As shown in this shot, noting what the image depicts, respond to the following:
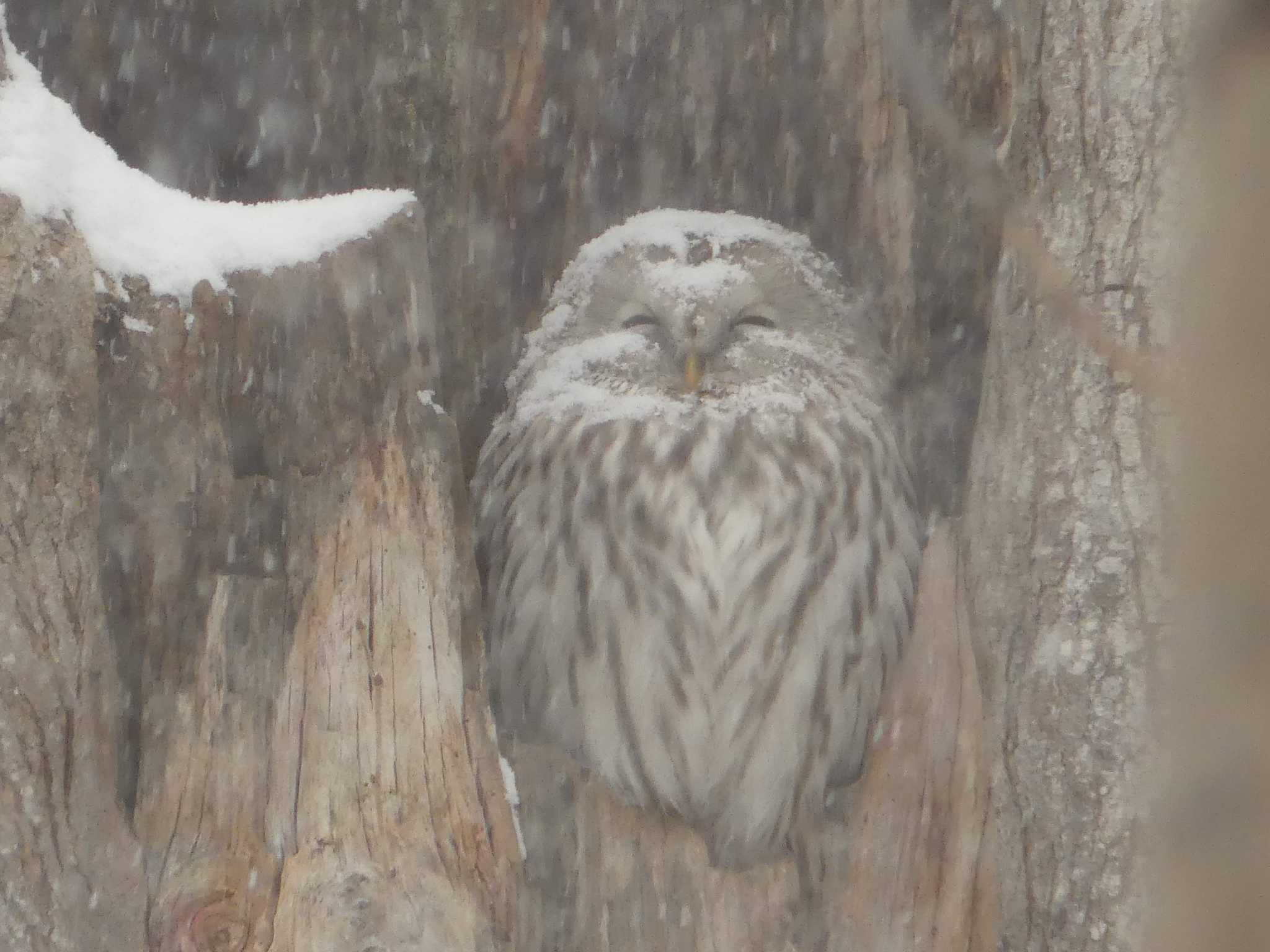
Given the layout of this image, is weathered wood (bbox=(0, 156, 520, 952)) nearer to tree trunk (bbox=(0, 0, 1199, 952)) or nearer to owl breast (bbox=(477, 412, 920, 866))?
tree trunk (bbox=(0, 0, 1199, 952))

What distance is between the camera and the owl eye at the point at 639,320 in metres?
2.66

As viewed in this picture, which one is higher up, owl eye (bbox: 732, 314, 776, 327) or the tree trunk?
owl eye (bbox: 732, 314, 776, 327)

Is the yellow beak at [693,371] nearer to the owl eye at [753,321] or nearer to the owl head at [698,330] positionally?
the owl head at [698,330]

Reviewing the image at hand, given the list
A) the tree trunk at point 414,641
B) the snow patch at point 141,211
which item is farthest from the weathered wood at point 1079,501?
the snow patch at point 141,211

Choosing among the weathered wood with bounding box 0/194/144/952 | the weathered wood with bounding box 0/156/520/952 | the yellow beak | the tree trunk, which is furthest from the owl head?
the weathered wood with bounding box 0/194/144/952

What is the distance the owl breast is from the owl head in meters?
0.07

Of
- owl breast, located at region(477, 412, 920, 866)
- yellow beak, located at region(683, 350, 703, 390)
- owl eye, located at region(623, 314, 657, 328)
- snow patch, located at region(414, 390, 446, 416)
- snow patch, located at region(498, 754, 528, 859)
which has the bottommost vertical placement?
snow patch, located at region(498, 754, 528, 859)

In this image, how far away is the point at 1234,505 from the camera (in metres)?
0.49

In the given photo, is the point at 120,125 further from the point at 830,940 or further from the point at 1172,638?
the point at 1172,638

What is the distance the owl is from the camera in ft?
8.02

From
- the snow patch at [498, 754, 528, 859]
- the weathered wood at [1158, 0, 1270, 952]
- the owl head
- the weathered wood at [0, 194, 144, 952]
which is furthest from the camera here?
the owl head

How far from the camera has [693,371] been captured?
99.3 inches

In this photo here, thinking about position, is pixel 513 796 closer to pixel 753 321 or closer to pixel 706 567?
pixel 706 567

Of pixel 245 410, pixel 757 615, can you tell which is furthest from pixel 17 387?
pixel 757 615
